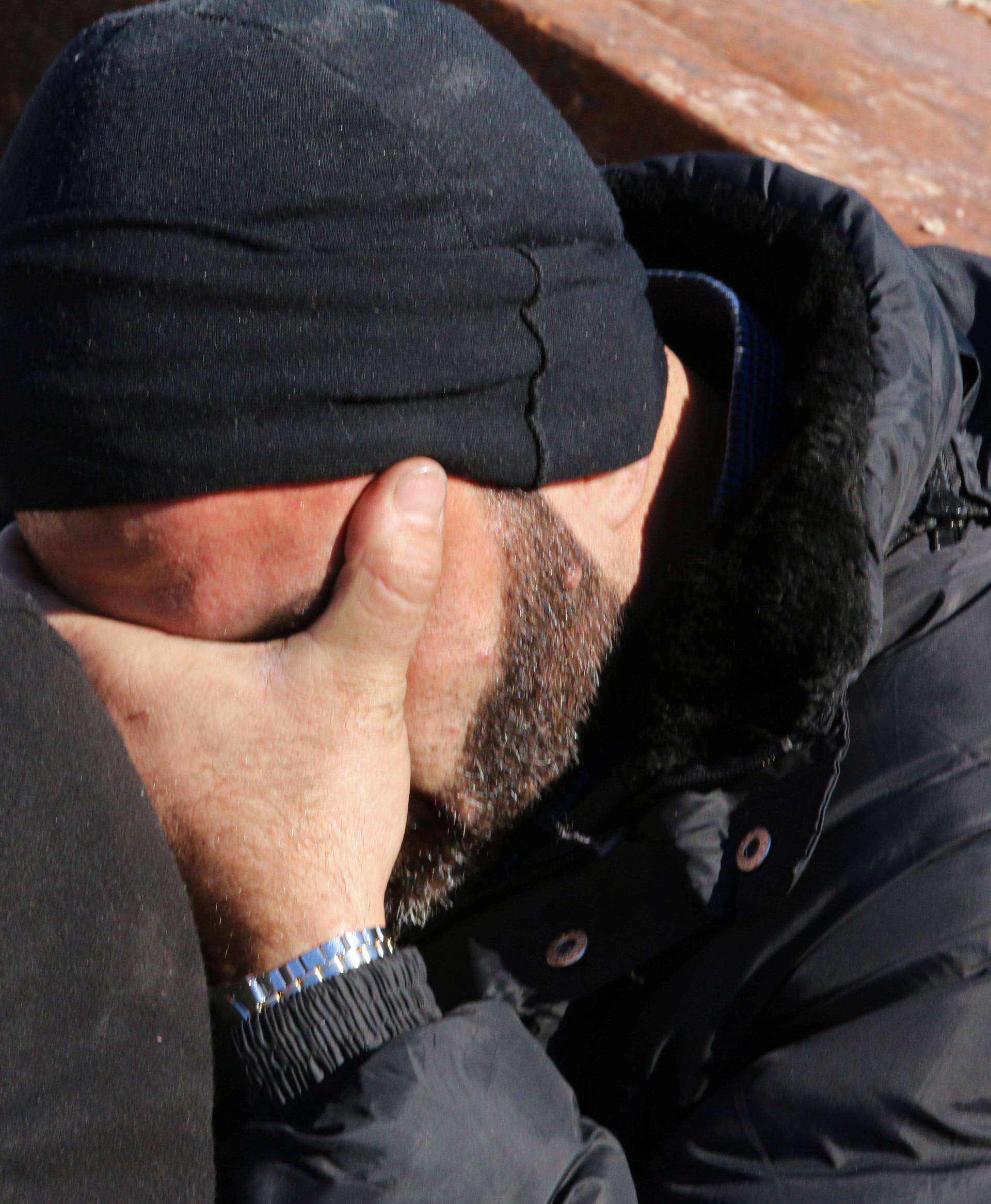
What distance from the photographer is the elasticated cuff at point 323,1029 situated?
1492 millimetres

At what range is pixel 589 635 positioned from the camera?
6.08ft

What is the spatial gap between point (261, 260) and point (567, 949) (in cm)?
102

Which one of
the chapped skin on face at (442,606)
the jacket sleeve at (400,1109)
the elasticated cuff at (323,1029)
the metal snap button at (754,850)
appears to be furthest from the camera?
the metal snap button at (754,850)

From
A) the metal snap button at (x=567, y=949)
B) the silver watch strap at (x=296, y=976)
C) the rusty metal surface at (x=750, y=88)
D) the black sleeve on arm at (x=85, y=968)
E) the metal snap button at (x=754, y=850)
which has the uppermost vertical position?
the rusty metal surface at (x=750, y=88)

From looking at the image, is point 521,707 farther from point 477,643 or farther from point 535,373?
point 535,373

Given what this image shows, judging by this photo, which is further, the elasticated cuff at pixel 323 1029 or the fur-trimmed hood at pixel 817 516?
the fur-trimmed hood at pixel 817 516

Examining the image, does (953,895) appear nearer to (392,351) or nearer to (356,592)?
(356,592)

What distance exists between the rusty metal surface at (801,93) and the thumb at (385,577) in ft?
6.44

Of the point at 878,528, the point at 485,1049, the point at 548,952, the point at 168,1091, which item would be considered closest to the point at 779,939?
the point at 548,952

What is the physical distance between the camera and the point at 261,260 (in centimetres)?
154

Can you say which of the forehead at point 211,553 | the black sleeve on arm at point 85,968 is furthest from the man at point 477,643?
the black sleeve on arm at point 85,968

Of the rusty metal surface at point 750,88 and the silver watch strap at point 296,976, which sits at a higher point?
the rusty metal surface at point 750,88

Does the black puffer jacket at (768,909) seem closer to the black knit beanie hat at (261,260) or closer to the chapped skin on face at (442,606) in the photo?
the chapped skin on face at (442,606)

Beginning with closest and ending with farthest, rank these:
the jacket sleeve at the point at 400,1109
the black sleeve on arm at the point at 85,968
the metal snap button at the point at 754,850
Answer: the black sleeve on arm at the point at 85,968 < the jacket sleeve at the point at 400,1109 < the metal snap button at the point at 754,850
